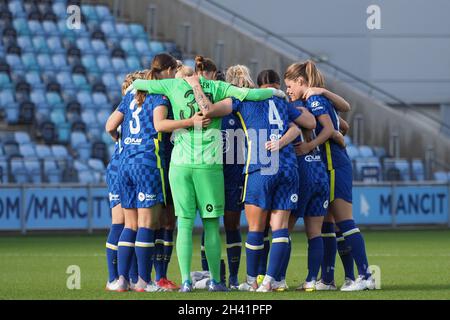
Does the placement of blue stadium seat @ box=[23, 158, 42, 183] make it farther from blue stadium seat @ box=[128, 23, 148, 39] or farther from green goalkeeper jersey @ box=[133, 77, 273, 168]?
green goalkeeper jersey @ box=[133, 77, 273, 168]

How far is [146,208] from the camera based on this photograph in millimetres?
9992

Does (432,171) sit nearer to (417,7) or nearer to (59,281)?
(417,7)

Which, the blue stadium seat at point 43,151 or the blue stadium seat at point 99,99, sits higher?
the blue stadium seat at point 99,99

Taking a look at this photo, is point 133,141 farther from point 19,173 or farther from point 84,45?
point 84,45

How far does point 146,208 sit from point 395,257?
582 centimetres

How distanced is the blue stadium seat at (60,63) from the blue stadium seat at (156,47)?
237cm

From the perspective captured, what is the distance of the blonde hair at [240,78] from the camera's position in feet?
33.7

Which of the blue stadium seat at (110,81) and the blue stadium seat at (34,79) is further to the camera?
the blue stadium seat at (110,81)

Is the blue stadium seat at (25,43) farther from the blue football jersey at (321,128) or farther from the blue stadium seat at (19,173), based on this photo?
the blue football jersey at (321,128)

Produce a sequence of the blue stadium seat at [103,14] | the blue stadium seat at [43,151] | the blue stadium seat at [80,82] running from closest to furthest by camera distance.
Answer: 1. the blue stadium seat at [43,151]
2. the blue stadium seat at [80,82]
3. the blue stadium seat at [103,14]

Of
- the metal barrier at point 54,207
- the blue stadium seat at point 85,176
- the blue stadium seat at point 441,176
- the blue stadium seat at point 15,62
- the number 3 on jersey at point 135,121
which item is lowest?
the metal barrier at point 54,207

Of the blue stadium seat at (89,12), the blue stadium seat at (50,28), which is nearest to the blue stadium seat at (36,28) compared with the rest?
the blue stadium seat at (50,28)

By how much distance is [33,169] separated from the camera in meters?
21.4

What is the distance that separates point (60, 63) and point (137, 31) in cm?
294
